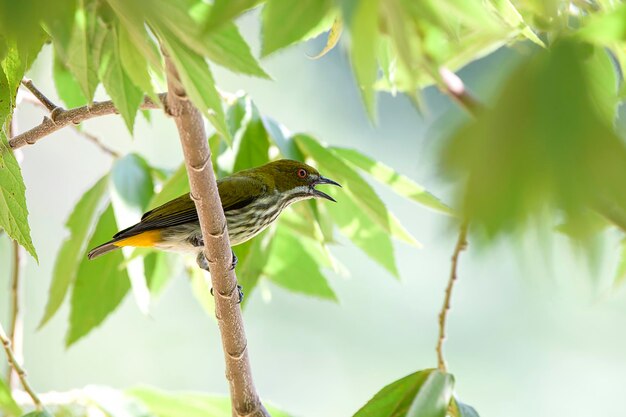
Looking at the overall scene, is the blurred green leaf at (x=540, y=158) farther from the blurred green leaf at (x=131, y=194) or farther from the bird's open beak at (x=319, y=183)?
the bird's open beak at (x=319, y=183)

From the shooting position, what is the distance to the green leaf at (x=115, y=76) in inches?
36.9

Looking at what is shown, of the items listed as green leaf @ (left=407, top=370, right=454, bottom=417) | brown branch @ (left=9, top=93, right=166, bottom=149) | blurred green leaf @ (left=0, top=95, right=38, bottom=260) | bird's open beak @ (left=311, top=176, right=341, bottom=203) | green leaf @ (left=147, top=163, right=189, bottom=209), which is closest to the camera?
blurred green leaf @ (left=0, top=95, right=38, bottom=260)

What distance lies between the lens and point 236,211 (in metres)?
2.74

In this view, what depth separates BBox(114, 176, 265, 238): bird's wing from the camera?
A: 2486 mm

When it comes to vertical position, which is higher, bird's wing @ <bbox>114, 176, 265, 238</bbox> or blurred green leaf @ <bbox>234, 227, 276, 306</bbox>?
bird's wing @ <bbox>114, 176, 265, 238</bbox>

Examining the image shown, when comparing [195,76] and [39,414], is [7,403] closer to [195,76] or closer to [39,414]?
[39,414]

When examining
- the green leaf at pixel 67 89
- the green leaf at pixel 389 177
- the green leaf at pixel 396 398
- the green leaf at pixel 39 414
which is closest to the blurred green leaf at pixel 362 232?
the green leaf at pixel 389 177

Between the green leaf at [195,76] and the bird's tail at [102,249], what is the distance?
1.47m

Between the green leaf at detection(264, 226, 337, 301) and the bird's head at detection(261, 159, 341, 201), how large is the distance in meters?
0.20

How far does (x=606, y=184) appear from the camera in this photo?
1.67 ft

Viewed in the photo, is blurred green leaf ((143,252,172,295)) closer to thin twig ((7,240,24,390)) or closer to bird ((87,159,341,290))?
bird ((87,159,341,290))

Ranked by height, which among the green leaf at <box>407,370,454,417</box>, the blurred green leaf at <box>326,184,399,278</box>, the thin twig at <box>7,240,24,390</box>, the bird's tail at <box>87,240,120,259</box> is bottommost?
the green leaf at <box>407,370,454,417</box>

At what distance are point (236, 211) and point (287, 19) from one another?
201cm

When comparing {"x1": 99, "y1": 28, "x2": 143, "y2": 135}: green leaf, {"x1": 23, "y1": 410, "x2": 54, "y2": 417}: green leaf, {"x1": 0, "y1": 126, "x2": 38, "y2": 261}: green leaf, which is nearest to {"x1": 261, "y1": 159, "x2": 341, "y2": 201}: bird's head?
{"x1": 23, "y1": 410, "x2": 54, "y2": 417}: green leaf
